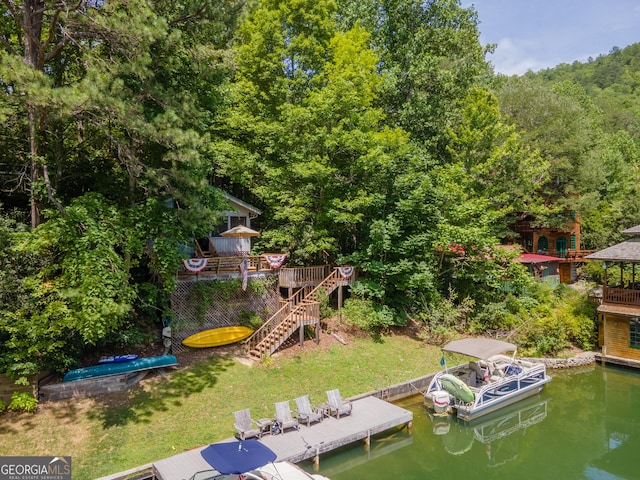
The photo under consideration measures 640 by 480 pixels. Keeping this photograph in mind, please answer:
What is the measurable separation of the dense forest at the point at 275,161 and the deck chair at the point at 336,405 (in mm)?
6726

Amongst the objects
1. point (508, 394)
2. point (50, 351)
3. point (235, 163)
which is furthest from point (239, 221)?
point (508, 394)

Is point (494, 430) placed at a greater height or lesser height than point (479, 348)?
lesser

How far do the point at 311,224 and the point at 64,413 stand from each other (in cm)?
1372

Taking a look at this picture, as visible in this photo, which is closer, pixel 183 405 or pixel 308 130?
pixel 183 405

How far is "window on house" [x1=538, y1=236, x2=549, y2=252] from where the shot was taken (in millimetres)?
37906

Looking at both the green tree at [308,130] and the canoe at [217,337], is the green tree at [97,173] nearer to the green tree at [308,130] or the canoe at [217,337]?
the canoe at [217,337]

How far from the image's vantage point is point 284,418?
12719 mm

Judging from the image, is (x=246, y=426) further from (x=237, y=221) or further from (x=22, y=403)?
(x=237, y=221)

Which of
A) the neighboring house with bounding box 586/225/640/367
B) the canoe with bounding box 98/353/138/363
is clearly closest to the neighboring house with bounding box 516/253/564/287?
the neighboring house with bounding box 586/225/640/367

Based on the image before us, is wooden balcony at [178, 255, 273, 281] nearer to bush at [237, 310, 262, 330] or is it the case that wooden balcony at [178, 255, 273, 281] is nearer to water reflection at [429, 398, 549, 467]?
bush at [237, 310, 262, 330]

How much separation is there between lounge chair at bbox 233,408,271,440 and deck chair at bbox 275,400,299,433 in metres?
0.41

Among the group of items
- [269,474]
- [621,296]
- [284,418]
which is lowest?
[269,474]

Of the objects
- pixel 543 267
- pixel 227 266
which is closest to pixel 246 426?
pixel 227 266

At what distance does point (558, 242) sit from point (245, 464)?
36917 mm
